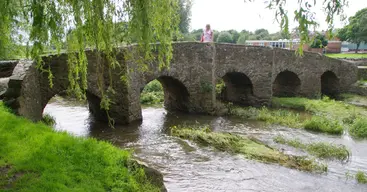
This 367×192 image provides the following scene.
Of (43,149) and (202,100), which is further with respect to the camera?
(202,100)

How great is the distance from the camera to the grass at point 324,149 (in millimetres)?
9480

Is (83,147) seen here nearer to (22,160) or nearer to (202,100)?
(22,160)

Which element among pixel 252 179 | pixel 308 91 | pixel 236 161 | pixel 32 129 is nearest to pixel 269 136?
pixel 236 161

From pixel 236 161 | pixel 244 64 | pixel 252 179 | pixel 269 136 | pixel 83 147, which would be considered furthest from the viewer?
pixel 244 64

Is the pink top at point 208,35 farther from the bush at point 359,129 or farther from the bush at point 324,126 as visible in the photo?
the bush at point 359,129

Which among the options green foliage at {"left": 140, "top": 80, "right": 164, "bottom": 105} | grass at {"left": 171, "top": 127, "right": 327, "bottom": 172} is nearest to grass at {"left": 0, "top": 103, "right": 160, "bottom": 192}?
grass at {"left": 171, "top": 127, "right": 327, "bottom": 172}

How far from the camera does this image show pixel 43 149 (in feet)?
19.1

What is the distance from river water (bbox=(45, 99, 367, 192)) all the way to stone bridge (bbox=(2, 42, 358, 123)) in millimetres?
1121

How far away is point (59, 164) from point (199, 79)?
992cm

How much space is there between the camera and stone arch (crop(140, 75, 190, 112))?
49.2 feet

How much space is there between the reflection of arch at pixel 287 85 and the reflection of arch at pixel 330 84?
3.82 meters

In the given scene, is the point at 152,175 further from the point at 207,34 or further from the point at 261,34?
the point at 261,34

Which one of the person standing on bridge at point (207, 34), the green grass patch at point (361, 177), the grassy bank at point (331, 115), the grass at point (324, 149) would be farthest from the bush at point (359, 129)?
the person standing on bridge at point (207, 34)

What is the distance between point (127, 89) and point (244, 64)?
6896 millimetres
